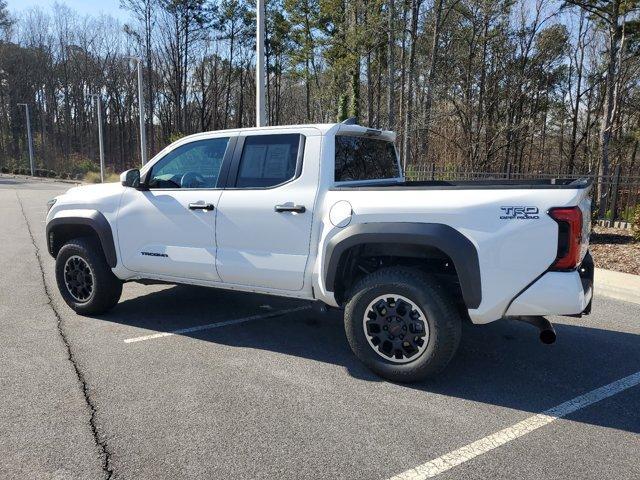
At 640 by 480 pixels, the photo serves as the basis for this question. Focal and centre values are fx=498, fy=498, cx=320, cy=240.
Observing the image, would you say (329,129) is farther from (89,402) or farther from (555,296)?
(89,402)

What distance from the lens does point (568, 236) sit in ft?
10.3

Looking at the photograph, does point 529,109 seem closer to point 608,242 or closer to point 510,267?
point 608,242

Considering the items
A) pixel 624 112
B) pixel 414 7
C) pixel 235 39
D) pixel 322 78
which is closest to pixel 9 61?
pixel 235 39

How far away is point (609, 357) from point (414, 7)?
20498 millimetres

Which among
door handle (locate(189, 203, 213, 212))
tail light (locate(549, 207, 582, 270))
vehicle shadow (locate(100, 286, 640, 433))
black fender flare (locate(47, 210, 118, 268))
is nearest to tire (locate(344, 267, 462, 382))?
vehicle shadow (locate(100, 286, 640, 433))

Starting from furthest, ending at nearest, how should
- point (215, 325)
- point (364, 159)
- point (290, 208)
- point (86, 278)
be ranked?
1. point (86, 278)
2. point (215, 325)
3. point (364, 159)
4. point (290, 208)

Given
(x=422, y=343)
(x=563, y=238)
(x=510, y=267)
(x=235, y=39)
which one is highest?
(x=235, y=39)

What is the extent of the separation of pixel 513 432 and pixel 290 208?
225cm

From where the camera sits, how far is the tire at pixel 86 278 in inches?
203

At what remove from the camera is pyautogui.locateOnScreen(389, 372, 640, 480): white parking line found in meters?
2.69

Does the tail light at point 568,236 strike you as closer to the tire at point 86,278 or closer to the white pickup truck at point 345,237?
the white pickup truck at point 345,237

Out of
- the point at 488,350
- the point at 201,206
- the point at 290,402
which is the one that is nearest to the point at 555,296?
the point at 488,350

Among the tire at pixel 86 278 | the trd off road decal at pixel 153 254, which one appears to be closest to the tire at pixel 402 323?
the trd off road decal at pixel 153 254

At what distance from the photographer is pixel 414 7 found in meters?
21.5
